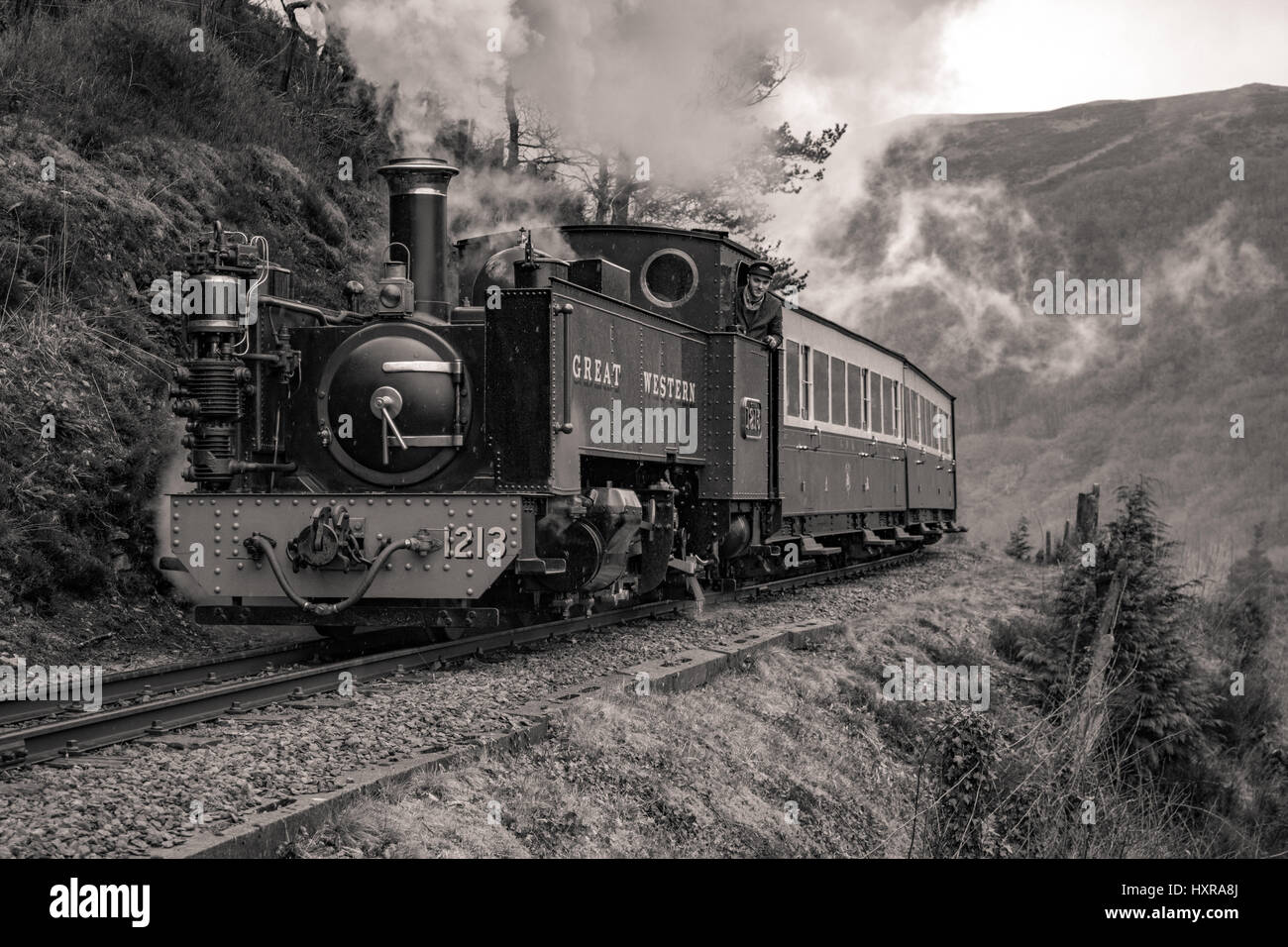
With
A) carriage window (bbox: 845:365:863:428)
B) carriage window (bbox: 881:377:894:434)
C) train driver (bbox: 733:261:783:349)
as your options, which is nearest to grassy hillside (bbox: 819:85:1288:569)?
carriage window (bbox: 881:377:894:434)

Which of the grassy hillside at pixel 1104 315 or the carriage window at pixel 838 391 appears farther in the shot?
the grassy hillside at pixel 1104 315

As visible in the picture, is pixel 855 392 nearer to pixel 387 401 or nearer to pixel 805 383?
pixel 805 383

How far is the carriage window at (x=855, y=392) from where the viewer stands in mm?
15359

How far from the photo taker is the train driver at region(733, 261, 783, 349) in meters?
11.2

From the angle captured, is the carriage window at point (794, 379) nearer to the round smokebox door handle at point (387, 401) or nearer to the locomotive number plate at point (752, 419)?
the locomotive number plate at point (752, 419)

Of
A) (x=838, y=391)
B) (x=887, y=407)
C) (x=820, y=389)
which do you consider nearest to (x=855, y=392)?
(x=838, y=391)

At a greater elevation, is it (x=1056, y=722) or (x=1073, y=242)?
(x=1073, y=242)

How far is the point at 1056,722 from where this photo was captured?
31.4 ft

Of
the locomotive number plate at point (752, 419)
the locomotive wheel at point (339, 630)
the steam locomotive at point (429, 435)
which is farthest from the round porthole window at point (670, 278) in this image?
the locomotive wheel at point (339, 630)

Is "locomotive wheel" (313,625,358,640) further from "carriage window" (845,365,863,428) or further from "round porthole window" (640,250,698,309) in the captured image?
"carriage window" (845,365,863,428)

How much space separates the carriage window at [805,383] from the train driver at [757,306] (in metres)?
1.42
